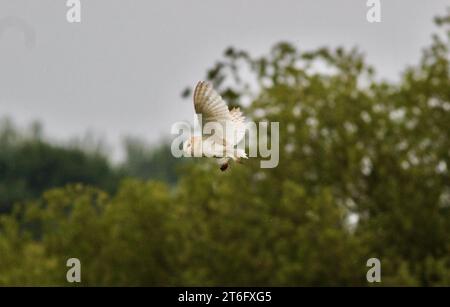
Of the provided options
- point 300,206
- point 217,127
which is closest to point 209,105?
point 217,127

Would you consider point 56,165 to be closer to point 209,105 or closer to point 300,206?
point 300,206

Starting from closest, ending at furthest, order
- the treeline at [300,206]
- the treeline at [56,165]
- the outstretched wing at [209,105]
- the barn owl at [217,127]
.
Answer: the barn owl at [217,127]
the outstretched wing at [209,105]
the treeline at [300,206]
the treeline at [56,165]

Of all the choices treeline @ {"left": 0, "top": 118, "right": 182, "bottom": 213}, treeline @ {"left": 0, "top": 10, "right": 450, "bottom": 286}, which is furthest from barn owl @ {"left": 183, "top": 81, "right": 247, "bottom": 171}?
treeline @ {"left": 0, "top": 118, "right": 182, "bottom": 213}

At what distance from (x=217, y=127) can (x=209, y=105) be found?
34cm

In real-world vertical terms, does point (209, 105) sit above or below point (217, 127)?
above

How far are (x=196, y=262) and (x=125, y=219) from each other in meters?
4.65

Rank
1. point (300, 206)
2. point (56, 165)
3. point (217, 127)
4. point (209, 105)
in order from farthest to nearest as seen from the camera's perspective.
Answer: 1. point (56, 165)
2. point (300, 206)
3. point (209, 105)
4. point (217, 127)

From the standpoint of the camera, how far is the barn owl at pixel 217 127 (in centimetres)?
1667

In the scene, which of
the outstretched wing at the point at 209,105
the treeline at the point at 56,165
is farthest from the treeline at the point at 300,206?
the treeline at the point at 56,165

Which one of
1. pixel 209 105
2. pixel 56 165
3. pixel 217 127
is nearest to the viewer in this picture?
pixel 217 127

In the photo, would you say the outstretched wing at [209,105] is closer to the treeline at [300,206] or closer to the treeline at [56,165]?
the treeline at [300,206]

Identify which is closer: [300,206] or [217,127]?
[217,127]

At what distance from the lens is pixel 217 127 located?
1716cm
